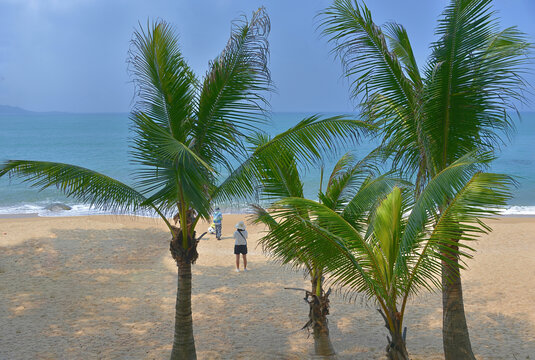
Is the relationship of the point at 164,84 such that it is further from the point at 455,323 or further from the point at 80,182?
the point at 455,323

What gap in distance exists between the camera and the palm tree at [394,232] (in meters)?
4.67

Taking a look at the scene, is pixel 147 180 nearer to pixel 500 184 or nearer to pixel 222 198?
pixel 222 198

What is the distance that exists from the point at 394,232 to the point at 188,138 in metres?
3.09

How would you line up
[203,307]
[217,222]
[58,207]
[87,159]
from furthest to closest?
[87,159]
[58,207]
[217,222]
[203,307]

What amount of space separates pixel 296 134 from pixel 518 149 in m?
67.1

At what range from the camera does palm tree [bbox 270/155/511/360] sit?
4668mm

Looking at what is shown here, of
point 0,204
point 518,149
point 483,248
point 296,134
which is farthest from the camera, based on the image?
point 518,149

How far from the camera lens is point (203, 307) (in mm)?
9844

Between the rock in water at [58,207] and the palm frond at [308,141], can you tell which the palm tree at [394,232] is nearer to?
the palm frond at [308,141]

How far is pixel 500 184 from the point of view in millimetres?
4375

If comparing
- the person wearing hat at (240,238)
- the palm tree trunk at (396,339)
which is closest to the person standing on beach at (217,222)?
the person wearing hat at (240,238)

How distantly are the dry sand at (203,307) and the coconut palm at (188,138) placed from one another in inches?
83.6

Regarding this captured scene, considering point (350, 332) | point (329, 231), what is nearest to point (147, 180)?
point (329, 231)

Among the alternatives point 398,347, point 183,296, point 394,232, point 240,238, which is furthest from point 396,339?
point 240,238
